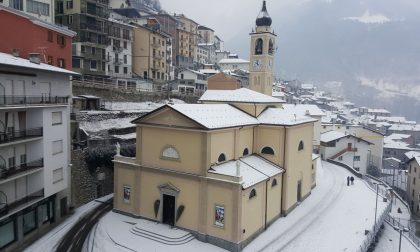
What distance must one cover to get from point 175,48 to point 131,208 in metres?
67.4

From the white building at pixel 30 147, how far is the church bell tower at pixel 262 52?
23296 mm

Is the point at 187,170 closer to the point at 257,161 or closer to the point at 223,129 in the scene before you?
the point at 223,129

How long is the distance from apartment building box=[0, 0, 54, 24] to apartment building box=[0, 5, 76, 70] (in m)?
6.60

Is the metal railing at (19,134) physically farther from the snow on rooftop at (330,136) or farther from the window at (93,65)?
the snow on rooftop at (330,136)

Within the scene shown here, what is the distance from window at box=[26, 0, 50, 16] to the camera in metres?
35.0

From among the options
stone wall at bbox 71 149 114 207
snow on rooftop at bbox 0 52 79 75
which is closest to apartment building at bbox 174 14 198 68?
stone wall at bbox 71 149 114 207

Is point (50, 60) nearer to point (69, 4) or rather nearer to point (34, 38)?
Answer: point (34, 38)

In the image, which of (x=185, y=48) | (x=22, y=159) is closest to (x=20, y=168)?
(x=22, y=159)

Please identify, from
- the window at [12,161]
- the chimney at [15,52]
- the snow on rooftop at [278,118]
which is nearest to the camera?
the window at [12,161]

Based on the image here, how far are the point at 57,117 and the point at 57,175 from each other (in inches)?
162

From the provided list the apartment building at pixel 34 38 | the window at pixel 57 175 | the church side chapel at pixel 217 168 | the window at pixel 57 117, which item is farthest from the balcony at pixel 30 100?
the church side chapel at pixel 217 168

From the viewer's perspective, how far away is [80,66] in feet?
156

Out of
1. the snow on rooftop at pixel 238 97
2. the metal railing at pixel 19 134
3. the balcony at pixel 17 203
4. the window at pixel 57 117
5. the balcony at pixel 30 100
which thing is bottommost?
the balcony at pixel 17 203

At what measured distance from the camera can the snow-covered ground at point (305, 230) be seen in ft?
75.8
